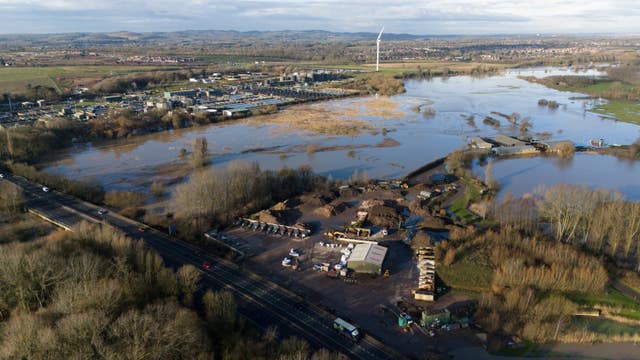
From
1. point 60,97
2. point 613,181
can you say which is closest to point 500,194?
point 613,181

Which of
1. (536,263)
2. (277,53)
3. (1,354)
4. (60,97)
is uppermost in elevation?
(277,53)

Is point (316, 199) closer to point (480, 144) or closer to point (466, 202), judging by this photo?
point (466, 202)

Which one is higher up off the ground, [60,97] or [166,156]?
[60,97]

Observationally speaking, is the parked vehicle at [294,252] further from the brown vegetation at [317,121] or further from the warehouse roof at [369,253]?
the brown vegetation at [317,121]

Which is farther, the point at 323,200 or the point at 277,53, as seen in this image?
the point at 277,53

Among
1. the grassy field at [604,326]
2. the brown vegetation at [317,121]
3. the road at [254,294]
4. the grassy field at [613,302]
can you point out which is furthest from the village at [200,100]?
the grassy field at [604,326]

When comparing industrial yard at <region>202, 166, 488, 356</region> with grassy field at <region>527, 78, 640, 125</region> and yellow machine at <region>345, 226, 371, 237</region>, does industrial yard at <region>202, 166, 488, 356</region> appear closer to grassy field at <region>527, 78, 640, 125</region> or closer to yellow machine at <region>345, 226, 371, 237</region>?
yellow machine at <region>345, 226, 371, 237</region>

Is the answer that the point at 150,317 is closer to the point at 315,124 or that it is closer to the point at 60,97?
the point at 315,124
